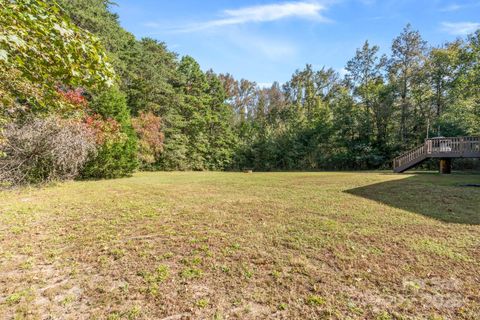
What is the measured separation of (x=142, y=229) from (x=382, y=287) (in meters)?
4.14

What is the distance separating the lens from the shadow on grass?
5422 millimetres

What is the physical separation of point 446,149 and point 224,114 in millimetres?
21202

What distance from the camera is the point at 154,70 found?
21.1m

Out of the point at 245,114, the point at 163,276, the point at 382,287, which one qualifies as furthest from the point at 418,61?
the point at 163,276

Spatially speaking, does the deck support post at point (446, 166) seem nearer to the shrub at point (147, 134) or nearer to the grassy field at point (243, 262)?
the grassy field at point (243, 262)

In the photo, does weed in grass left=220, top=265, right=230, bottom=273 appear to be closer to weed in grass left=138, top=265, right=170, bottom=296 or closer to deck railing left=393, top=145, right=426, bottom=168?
weed in grass left=138, top=265, right=170, bottom=296

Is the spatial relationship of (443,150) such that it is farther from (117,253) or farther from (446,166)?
(117,253)

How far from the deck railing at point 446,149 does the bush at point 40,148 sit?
1769 cm

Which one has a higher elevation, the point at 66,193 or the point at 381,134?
the point at 381,134

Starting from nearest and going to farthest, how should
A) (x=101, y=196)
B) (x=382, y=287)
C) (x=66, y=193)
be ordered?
(x=382, y=287), (x=101, y=196), (x=66, y=193)

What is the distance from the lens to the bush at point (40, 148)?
9.12 metres

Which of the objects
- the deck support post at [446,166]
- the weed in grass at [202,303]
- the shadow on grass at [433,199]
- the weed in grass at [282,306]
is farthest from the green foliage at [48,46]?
the deck support post at [446,166]

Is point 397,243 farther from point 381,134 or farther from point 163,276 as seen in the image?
point 381,134

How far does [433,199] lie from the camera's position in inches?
269
